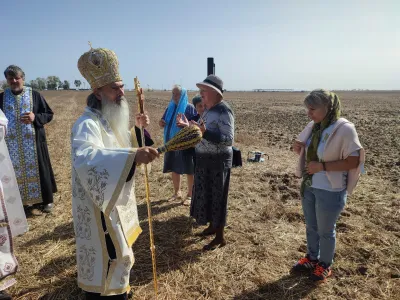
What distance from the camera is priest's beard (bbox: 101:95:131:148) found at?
257 centimetres

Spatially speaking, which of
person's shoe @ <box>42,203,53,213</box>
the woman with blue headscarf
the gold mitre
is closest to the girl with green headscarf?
the gold mitre

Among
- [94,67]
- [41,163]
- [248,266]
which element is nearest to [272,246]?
[248,266]

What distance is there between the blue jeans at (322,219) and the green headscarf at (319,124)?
0.17 metres

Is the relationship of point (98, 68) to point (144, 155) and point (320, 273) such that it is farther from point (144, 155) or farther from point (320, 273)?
point (320, 273)

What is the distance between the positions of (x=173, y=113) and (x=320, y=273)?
11.3 feet

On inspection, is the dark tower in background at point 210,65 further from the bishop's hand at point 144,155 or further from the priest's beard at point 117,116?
the bishop's hand at point 144,155

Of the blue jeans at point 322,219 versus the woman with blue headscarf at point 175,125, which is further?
the woman with blue headscarf at point 175,125

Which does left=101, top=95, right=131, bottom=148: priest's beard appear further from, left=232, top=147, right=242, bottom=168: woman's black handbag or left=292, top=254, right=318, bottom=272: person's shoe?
left=292, top=254, right=318, bottom=272: person's shoe

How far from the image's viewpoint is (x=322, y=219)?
3.18 m

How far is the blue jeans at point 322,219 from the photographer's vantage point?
311cm

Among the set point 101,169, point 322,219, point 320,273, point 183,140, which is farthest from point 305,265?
point 101,169

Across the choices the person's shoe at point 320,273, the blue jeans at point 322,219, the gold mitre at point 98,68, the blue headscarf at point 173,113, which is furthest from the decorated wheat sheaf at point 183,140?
the blue headscarf at point 173,113

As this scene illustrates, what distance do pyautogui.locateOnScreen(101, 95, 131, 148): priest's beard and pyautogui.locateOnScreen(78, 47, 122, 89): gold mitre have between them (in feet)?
0.52

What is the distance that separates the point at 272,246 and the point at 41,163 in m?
4.14
